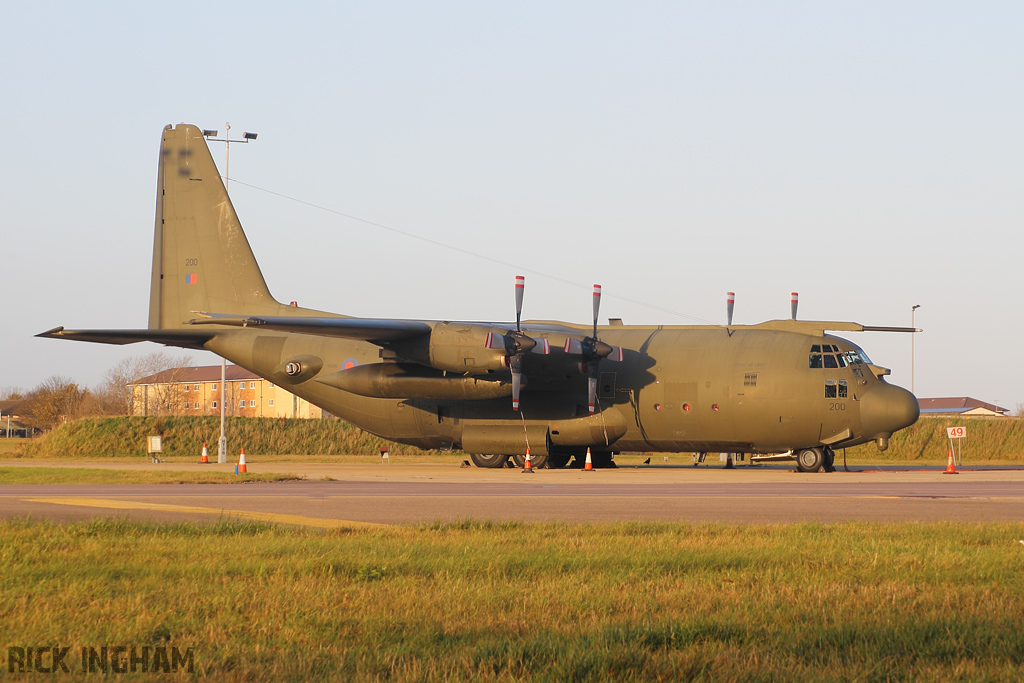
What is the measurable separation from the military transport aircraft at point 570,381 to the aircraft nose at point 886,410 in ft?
0.13

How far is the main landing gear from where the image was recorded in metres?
30.3

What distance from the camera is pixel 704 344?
102ft

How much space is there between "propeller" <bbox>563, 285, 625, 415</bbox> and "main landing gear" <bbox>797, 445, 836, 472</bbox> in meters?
6.56

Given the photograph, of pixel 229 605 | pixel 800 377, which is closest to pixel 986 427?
pixel 800 377

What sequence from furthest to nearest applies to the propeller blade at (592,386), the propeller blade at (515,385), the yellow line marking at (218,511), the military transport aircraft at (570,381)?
the propeller blade at (592,386) < the propeller blade at (515,385) < the military transport aircraft at (570,381) < the yellow line marking at (218,511)

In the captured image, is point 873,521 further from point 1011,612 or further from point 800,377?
point 800,377

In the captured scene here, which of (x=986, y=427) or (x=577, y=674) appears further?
(x=986, y=427)

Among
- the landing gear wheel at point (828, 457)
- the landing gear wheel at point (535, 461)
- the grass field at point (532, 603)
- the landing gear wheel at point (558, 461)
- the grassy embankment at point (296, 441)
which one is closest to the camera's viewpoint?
the grass field at point (532, 603)

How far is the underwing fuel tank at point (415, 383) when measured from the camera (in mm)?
30203

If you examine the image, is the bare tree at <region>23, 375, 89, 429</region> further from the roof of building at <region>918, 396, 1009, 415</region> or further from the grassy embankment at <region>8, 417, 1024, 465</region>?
the roof of building at <region>918, 396, 1009, 415</region>

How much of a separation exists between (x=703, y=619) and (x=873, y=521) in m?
7.74

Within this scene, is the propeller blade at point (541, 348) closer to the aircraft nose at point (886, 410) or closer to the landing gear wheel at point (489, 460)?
the landing gear wheel at point (489, 460)

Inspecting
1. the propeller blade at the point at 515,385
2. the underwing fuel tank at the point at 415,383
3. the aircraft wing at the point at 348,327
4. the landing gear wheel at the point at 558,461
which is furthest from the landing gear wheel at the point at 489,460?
the aircraft wing at the point at 348,327

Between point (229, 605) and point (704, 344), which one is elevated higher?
point (704, 344)
